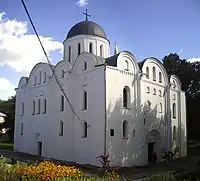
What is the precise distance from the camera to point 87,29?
36.2 meters

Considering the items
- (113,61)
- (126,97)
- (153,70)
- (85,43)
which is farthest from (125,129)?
(85,43)

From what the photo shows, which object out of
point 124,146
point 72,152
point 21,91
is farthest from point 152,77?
point 21,91

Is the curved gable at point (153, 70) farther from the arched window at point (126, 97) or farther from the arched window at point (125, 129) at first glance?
the arched window at point (125, 129)

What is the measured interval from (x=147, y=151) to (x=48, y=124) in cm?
1169

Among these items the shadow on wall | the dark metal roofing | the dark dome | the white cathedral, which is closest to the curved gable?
the white cathedral

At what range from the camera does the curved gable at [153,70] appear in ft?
107

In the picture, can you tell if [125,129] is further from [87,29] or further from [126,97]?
[87,29]

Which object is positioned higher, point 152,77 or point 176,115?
point 152,77

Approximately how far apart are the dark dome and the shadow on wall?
10833 mm

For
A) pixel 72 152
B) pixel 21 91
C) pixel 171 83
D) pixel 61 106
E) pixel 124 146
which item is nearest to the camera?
pixel 124 146

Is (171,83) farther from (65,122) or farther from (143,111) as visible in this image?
(65,122)

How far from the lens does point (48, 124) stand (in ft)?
115

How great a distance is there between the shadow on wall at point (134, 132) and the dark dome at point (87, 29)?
1083cm

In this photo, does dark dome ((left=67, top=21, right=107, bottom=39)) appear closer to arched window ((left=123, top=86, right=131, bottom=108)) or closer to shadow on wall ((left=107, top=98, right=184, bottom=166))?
arched window ((left=123, top=86, right=131, bottom=108))
